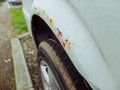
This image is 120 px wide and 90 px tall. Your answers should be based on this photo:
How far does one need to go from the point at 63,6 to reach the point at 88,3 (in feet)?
1.14

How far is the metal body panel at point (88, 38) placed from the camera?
5.30ft

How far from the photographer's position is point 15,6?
9258 mm

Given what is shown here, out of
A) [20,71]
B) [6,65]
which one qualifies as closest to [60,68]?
[20,71]

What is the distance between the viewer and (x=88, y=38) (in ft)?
5.81

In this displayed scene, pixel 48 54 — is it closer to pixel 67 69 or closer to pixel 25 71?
pixel 67 69

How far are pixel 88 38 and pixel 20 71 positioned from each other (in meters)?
2.47

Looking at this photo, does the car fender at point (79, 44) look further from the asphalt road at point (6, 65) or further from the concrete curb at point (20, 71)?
the asphalt road at point (6, 65)

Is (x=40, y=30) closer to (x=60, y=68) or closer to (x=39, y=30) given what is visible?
(x=39, y=30)

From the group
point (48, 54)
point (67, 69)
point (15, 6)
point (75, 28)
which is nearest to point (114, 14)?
point (75, 28)

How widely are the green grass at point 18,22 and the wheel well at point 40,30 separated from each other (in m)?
3.40

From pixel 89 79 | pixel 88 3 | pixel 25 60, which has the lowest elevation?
pixel 25 60

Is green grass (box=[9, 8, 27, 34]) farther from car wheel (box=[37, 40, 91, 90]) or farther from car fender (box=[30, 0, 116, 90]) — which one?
car fender (box=[30, 0, 116, 90])

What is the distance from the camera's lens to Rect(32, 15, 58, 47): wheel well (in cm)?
275

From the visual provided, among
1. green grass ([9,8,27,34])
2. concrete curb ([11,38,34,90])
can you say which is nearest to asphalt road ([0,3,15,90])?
concrete curb ([11,38,34,90])
